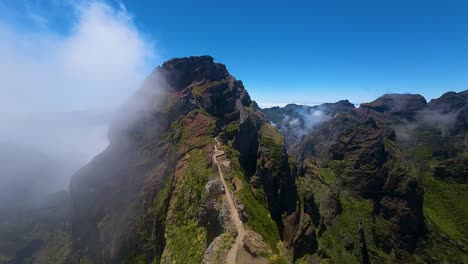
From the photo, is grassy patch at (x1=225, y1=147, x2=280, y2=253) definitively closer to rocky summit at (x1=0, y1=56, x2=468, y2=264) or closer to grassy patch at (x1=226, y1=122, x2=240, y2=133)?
rocky summit at (x1=0, y1=56, x2=468, y2=264)

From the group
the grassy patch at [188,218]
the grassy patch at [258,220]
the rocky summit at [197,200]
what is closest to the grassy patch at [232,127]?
the rocky summit at [197,200]

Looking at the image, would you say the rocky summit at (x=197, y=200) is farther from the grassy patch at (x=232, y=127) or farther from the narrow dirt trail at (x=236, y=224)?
the grassy patch at (x=232, y=127)

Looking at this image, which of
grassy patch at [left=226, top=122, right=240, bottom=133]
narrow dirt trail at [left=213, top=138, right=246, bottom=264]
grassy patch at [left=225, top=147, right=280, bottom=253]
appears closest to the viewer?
narrow dirt trail at [left=213, top=138, right=246, bottom=264]

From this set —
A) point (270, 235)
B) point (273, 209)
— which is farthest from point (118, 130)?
point (270, 235)

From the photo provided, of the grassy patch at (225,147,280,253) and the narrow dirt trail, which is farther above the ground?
the narrow dirt trail

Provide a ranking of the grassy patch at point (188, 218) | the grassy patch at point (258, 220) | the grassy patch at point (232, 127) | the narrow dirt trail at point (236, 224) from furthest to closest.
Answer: the grassy patch at point (232, 127)
the grassy patch at point (188, 218)
the grassy patch at point (258, 220)
the narrow dirt trail at point (236, 224)

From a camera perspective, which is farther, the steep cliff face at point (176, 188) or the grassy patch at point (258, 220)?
the steep cliff face at point (176, 188)

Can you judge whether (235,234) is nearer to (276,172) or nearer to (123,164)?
(276,172)

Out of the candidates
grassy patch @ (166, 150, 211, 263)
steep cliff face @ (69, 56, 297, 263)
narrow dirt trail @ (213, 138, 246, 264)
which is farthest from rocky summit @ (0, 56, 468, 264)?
steep cliff face @ (69, 56, 297, 263)

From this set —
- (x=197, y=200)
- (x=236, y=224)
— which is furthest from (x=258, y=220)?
(x=197, y=200)
